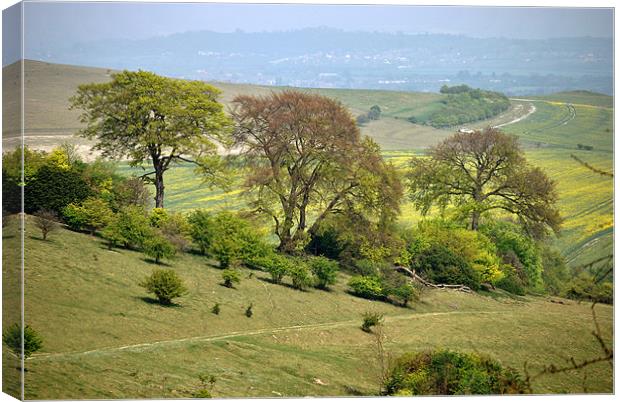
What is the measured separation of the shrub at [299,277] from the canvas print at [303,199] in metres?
0.03

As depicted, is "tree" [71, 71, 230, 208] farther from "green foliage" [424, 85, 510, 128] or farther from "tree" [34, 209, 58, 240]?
"green foliage" [424, 85, 510, 128]

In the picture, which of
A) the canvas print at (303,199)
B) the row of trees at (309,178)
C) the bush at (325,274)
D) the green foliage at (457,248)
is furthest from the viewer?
the green foliage at (457,248)

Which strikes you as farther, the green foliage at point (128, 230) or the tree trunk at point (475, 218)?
the tree trunk at point (475, 218)

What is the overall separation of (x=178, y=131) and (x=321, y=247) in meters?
4.06

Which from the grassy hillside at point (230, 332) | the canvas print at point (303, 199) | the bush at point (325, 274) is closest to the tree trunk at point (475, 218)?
the canvas print at point (303, 199)

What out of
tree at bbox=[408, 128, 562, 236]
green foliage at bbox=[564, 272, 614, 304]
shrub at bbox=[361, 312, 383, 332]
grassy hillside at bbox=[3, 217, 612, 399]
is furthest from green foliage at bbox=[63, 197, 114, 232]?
green foliage at bbox=[564, 272, 614, 304]

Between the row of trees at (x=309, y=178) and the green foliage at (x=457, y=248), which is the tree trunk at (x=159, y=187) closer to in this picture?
the row of trees at (x=309, y=178)

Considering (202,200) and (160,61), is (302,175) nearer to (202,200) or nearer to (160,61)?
(202,200)

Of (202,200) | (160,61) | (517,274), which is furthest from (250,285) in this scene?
(517,274)

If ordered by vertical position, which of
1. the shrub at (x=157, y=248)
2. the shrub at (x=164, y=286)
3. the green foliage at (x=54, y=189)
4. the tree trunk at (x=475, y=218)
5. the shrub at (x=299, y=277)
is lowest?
the shrub at (x=299, y=277)

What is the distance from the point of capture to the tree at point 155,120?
21500 millimetres

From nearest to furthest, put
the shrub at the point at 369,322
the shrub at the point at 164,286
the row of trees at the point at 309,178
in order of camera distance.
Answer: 1. the shrub at the point at 164,286
2. the shrub at the point at 369,322
3. the row of trees at the point at 309,178

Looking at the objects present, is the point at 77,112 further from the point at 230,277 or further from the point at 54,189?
the point at 230,277

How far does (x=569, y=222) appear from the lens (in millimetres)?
21688
